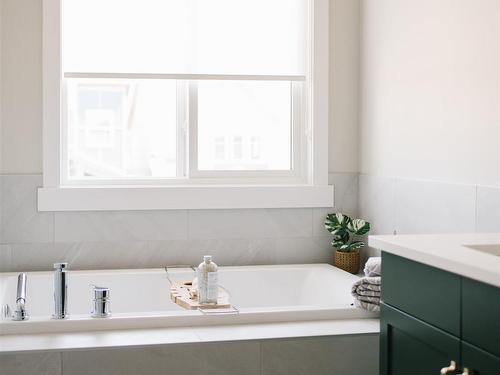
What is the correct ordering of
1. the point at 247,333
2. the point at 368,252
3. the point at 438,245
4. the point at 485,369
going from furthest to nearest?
the point at 368,252 < the point at 247,333 < the point at 438,245 < the point at 485,369

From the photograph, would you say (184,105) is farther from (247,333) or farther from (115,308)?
(247,333)

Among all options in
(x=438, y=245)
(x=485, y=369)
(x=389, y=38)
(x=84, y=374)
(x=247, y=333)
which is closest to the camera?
(x=485, y=369)

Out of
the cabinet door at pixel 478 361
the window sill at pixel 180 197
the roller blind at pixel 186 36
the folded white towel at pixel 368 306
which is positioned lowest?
the folded white towel at pixel 368 306

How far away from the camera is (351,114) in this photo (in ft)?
14.9

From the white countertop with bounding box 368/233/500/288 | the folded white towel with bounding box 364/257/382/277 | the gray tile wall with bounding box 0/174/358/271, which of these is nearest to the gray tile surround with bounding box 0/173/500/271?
the gray tile wall with bounding box 0/174/358/271

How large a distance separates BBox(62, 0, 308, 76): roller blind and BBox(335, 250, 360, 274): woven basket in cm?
101

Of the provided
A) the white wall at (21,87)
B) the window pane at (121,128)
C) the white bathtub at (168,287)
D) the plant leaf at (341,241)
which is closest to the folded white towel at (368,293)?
the white bathtub at (168,287)

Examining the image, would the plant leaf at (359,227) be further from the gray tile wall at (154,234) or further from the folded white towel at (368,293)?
the folded white towel at (368,293)

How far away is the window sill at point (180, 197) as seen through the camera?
417cm

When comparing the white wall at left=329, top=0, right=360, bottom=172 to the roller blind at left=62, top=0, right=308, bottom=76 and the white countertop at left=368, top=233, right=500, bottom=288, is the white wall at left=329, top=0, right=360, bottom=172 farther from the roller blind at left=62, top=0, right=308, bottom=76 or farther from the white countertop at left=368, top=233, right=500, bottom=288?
the white countertop at left=368, top=233, right=500, bottom=288

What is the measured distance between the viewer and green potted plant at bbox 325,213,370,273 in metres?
4.29

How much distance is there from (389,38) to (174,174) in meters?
1.31

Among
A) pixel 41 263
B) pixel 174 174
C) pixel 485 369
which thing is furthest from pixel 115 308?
pixel 485 369

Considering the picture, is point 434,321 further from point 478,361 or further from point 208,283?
point 208,283
